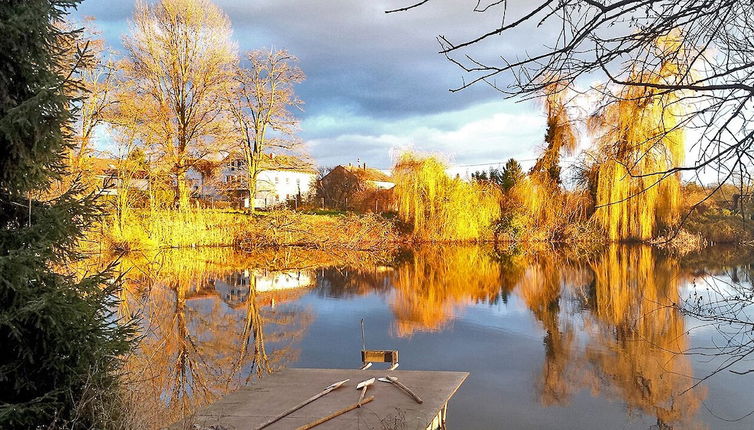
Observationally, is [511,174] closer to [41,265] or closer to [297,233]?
[297,233]

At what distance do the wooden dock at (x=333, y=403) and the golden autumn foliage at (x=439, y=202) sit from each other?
839 inches

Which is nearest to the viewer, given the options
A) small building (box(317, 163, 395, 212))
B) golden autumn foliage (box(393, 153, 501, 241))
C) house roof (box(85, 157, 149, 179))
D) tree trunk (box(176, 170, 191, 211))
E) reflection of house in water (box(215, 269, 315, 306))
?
reflection of house in water (box(215, 269, 315, 306))

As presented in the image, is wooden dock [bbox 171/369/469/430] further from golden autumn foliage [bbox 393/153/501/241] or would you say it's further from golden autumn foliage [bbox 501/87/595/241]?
golden autumn foliage [bbox 501/87/595/241]

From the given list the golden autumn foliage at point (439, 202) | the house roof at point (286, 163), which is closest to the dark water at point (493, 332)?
the golden autumn foliage at point (439, 202)

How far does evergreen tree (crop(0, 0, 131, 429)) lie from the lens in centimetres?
421

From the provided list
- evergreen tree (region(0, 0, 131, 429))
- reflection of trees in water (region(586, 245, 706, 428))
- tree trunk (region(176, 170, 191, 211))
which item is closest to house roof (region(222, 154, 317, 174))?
tree trunk (region(176, 170, 191, 211))

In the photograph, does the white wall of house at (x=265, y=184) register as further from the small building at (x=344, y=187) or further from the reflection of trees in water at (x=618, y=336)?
the reflection of trees in water at (x=618, y=336)

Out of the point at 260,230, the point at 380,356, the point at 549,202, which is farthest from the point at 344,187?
the point at 380,356

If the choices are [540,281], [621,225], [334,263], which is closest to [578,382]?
[540,281]

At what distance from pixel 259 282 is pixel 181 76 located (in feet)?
44.1

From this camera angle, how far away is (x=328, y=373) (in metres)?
6.77

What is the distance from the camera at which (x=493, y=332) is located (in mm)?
10898

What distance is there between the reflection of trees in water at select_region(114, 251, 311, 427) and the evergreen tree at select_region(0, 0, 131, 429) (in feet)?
1.95

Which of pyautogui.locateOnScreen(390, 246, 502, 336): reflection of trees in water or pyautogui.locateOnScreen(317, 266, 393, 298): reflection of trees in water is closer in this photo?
pyautogui.locateOnScreen(390, 246, 502, 336): reflection of trees in water
